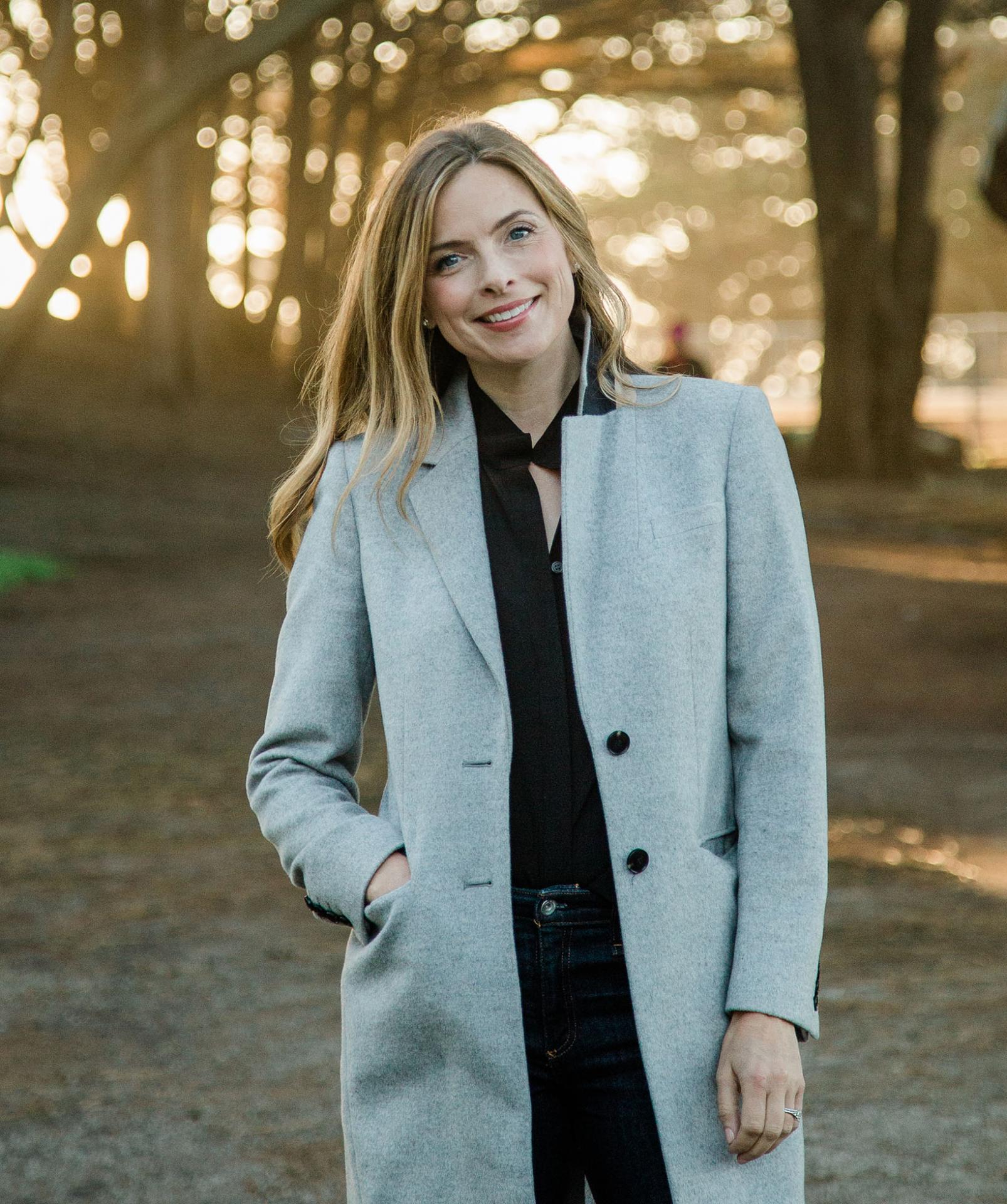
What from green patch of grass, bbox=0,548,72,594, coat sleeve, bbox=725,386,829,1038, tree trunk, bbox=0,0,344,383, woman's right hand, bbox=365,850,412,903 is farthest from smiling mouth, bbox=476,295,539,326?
tree trunk, bbox=0,0,344,383

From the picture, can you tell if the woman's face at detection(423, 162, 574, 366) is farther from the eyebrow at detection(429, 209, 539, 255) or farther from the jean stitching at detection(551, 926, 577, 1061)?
the jean stitching at detection(551, 926, 577, 1061)

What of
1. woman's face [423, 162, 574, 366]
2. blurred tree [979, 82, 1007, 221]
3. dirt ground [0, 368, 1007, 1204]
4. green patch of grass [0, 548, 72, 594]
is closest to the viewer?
woman's face [423, 162, 574, 366]

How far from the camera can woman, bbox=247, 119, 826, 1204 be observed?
6.46ft

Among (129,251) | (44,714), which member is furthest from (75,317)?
(44,714)

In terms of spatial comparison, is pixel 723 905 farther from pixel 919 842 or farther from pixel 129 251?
pixel 129 251

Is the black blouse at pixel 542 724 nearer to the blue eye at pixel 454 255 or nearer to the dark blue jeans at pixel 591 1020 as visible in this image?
the dark blue jeans at pixel 591 1020

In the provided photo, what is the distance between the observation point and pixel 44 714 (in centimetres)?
823

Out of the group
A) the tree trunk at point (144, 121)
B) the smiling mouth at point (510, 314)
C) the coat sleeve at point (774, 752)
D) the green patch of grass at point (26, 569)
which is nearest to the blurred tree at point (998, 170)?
the tree trunk at point (144, 121)

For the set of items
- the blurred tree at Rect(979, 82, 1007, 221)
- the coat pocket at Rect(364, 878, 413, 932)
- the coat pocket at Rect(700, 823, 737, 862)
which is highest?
the blurred tree at Rect(979, 82, 1007, 221)

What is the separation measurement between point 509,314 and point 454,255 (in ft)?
0.39

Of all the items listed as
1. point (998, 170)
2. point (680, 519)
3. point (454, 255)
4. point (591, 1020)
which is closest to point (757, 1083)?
point (591, 1020)

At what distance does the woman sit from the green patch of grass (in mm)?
10900

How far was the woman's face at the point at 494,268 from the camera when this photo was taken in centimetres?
220

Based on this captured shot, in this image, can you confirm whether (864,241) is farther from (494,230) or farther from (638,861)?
(638,861)
